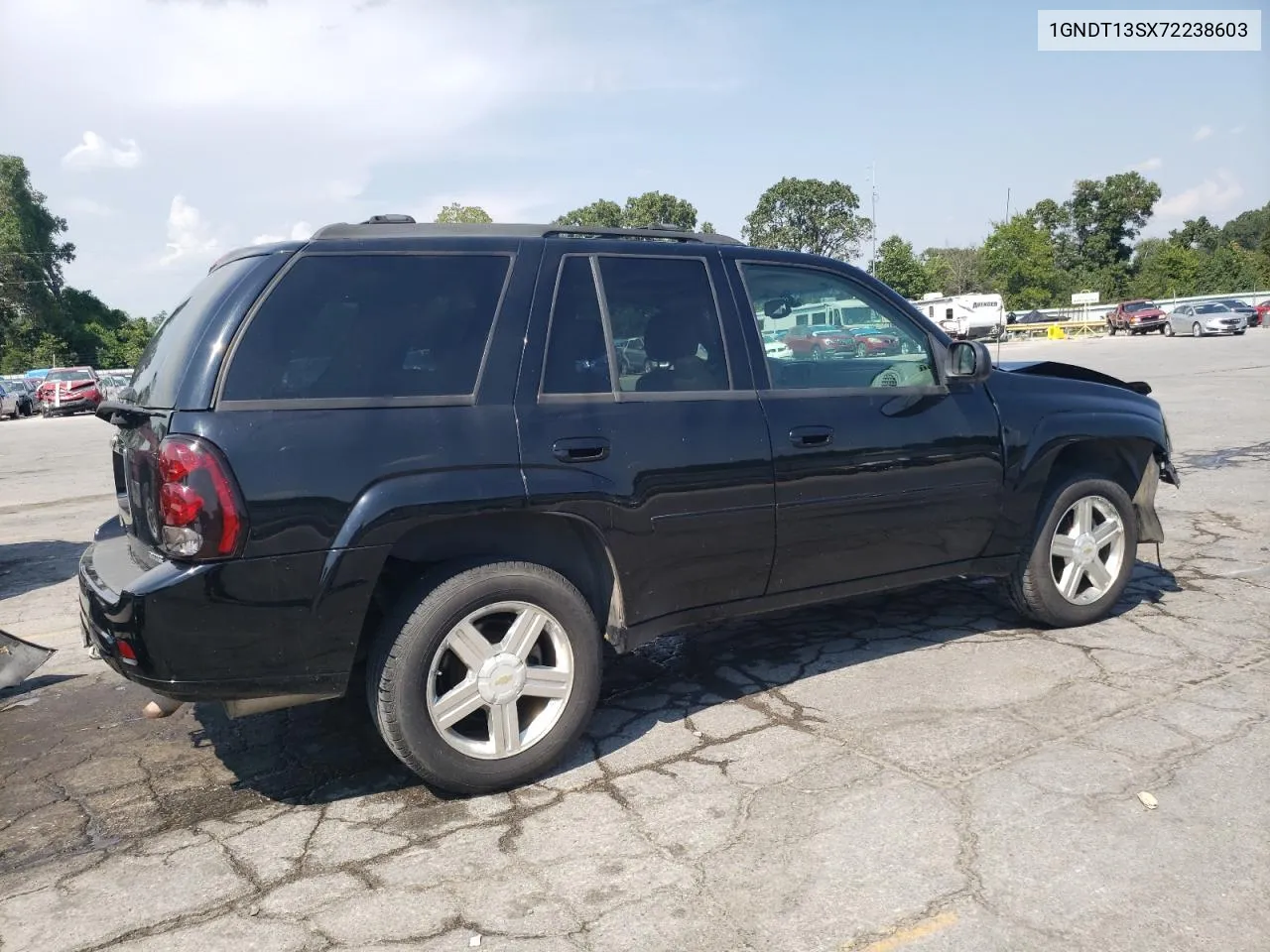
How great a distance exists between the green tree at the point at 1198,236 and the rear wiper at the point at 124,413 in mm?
91710

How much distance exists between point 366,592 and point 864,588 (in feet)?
7.05

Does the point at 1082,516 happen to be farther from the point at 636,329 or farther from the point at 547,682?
the point at 547,682

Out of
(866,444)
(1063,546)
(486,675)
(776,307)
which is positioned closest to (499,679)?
(486,675)

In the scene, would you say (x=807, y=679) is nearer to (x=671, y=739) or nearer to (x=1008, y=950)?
(x=671, y=739)

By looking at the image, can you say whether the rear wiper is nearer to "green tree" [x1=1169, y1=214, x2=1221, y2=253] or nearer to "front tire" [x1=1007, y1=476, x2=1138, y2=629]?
"front tire" [x1=1007, y1=476, x2=1138, y2=629]

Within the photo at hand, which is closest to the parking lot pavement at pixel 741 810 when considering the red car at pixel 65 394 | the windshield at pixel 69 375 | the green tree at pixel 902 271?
the red car at pixel 65 394

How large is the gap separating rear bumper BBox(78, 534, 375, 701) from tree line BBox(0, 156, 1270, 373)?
41724 mm

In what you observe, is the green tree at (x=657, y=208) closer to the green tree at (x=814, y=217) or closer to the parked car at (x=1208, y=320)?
the green tree at (x=814, y=217)

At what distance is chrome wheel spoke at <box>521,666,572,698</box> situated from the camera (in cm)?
347

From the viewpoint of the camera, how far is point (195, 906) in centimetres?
279

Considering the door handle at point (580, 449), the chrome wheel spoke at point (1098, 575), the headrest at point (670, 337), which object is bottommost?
the chrome wheel spoke at point (1098, 575)

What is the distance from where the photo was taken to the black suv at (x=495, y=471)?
10.1ft

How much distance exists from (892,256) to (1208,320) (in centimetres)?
3327

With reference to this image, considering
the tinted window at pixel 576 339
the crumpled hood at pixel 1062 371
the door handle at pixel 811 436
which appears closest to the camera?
the tinted window at pixel 576 339
